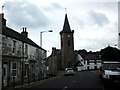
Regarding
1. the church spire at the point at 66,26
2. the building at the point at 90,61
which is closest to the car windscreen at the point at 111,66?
the church spire at the point at 66,26

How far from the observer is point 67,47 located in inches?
4338

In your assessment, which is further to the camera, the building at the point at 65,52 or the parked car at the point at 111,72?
the building at the point at 65,52

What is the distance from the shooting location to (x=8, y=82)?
27.7m

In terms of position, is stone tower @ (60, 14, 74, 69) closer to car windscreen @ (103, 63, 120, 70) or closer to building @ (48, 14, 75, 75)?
building @ (48, 14, 75, 75)

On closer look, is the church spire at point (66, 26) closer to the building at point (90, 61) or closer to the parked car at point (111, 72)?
the building at point (90, 61)

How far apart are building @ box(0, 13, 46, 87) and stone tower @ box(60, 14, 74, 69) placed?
2540 inches

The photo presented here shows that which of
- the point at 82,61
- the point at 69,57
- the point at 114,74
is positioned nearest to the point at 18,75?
the point at 114,74

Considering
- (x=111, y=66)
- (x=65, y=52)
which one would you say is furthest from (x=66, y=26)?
(x=111, y=66)

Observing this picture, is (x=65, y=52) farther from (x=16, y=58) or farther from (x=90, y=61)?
(x=16, y=58)

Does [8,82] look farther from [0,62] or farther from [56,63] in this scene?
[56,63]

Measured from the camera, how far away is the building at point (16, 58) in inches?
1118

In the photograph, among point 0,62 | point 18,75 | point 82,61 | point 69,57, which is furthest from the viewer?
point 82,61

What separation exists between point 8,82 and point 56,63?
85831 mm

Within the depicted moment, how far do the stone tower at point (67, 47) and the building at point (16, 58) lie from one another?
6450 cm
